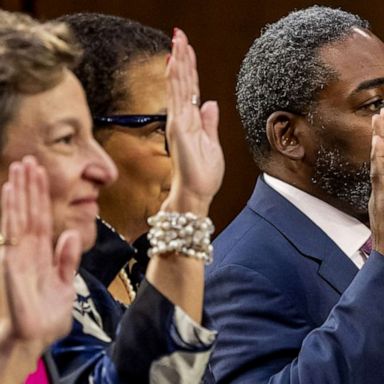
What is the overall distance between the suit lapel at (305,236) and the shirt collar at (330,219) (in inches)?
0.9

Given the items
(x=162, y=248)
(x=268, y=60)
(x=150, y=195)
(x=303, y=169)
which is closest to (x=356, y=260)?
(x=303, y=169)

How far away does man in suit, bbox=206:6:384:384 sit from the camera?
6.58 feet

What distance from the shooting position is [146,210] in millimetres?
1830

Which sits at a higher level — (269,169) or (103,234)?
(103,234)

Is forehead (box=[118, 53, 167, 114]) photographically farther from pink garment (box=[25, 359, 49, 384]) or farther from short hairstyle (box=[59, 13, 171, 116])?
pink garment (box=[25, 359, 49, 384])

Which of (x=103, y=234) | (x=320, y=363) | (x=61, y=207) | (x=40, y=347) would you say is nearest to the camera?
(x=40, y=347)

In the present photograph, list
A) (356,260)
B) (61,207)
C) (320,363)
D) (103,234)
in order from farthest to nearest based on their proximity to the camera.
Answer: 1. (356,260)
2. (320,363)
3. (103,234)
4. (61,207)

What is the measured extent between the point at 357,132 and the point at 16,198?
43.3 inches

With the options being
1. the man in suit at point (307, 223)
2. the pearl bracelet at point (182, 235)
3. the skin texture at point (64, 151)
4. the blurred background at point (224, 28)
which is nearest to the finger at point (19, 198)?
the skin texture at point (64, 151)

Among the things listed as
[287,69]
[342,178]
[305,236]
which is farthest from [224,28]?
[305,236]

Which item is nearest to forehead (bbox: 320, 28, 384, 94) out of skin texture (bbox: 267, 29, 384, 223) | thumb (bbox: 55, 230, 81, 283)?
skin texture (bbox: 267, 29, 384, 223)

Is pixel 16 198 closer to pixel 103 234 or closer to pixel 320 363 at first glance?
pixel 103 234

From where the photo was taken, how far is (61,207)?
1464mm

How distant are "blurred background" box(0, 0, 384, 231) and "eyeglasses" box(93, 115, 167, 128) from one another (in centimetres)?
148
